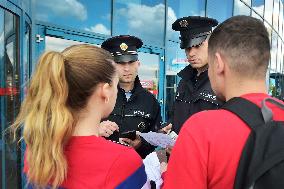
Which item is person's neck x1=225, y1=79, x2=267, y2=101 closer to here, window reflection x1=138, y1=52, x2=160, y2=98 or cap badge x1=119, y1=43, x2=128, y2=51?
cap badge x1=119, y1=43, x2=128, y2=51

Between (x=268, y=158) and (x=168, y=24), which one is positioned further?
(x=168, y=24)

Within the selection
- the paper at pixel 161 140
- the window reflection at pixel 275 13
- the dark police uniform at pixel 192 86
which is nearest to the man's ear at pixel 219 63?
the paper at pixel 161 140

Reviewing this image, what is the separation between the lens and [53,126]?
4.02 feet

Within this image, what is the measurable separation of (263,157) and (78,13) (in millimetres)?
4756

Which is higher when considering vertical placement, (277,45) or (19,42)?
(277,45)

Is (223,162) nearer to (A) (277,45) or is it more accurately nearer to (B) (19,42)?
(B) (19,42)

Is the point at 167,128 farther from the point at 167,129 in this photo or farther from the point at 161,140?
the point at 161,140

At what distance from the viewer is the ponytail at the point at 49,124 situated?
122cm

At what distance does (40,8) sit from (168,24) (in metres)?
3.78

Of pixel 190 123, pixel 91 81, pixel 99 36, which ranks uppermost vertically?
pixel 99 36

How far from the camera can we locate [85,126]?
1.31m

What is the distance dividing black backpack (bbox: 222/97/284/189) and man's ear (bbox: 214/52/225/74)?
0.71 feet

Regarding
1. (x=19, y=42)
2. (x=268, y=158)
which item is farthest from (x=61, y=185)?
(x=19, y=42)

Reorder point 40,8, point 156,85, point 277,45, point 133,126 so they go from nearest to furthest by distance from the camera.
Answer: point 133,126
point 40,8
point 156,85
point 277,45
